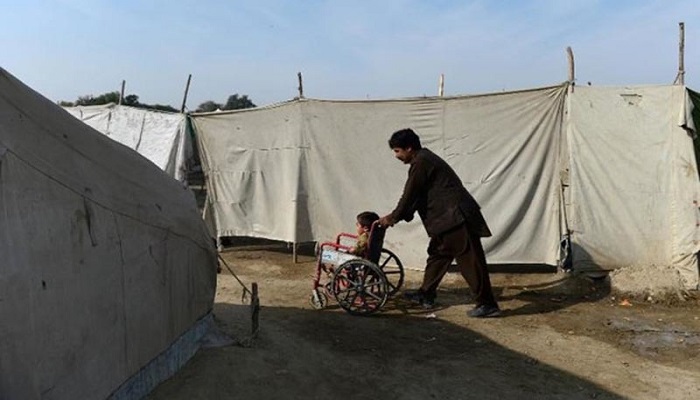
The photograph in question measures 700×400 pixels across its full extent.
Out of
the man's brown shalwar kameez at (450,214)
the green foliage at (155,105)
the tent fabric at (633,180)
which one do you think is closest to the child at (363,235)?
the man's brown shalwar kameez at (450,214)

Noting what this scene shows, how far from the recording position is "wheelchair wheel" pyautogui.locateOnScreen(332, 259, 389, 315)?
5723 millimetres

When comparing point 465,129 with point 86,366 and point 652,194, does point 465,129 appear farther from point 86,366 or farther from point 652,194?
point 86,366

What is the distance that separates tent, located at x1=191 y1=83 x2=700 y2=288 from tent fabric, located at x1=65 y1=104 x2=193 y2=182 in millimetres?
1645

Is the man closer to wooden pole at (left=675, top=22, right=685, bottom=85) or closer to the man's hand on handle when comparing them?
the man's hand on handle

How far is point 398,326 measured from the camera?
5570 millimetres

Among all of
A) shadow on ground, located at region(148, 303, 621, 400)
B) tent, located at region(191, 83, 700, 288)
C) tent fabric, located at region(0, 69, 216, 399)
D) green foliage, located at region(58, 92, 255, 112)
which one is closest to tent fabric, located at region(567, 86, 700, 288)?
tent, located at region(191, 83, 700, 288)

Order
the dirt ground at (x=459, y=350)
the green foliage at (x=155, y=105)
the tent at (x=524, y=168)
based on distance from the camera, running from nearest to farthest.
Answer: the dirt ground at (x=459, y=350)
the tent at (x=524, y=168)
the green foliage at (x=155, y=105)

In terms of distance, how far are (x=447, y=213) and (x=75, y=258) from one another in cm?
368

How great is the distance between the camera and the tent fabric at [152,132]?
31.6 ft

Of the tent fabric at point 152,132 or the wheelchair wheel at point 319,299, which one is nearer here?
the wheelchair wheel at point 319,299

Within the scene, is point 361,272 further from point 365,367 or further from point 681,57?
point 681,57

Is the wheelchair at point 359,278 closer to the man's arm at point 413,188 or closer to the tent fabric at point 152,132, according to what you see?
the man's arm at point 413,188

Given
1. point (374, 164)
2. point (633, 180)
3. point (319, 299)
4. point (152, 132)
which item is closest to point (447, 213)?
point (319, 299)

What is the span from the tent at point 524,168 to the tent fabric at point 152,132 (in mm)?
1645
